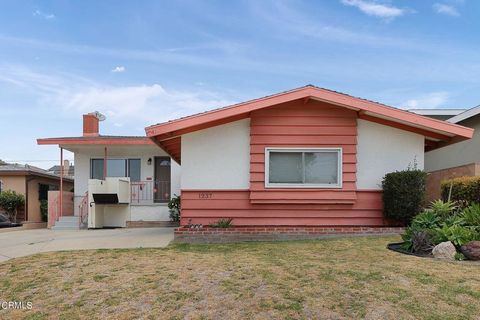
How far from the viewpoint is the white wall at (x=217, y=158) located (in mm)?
9484

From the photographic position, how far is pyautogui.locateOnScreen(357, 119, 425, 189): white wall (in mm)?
9547

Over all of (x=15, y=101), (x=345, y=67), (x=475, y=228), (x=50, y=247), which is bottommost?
(x=50, y=247)

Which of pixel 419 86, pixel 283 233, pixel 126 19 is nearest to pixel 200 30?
pixel 126 19

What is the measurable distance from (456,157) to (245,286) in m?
12.0

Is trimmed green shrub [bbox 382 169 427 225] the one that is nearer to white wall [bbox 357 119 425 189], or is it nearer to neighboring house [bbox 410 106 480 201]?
white wall [bbox 357 119 425 189]

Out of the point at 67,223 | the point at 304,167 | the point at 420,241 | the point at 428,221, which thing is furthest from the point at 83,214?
the point at 420,241

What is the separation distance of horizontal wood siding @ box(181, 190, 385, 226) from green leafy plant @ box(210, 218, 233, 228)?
0.09 metres

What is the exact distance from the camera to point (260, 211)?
31.0ft

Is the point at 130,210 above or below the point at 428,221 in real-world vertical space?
below

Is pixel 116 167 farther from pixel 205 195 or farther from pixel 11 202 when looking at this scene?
pixel 205 195

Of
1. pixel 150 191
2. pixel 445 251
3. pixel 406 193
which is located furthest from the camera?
pixel 150 191

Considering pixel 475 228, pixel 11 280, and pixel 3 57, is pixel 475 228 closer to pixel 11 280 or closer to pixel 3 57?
pixel 11 280

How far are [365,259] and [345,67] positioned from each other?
1013cm

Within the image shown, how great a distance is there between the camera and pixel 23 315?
429 centimetres
